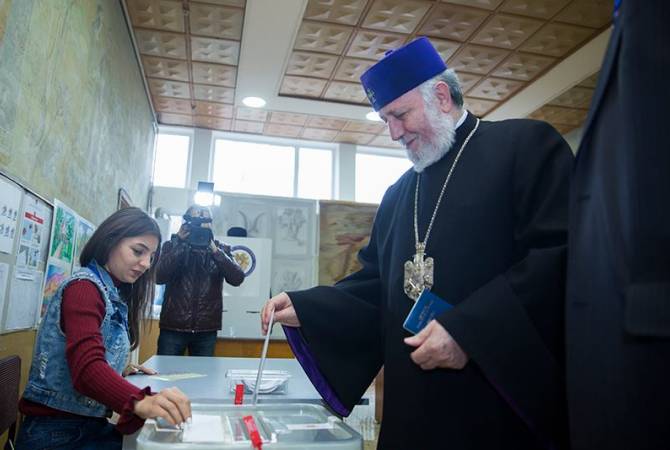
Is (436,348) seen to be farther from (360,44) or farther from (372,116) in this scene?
(372,116)

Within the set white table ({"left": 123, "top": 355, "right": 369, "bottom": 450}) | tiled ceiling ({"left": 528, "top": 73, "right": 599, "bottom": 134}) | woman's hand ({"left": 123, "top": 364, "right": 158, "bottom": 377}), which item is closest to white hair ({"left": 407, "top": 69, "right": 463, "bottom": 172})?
white table ({"left": 123, "top": 355, "right": 369, "bottom": 450})

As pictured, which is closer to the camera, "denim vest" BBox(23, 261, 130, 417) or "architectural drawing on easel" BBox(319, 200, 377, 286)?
"denim vest" BBox(23, 261, 130, 417)

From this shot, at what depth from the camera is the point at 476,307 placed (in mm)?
920

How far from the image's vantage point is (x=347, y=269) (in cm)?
510

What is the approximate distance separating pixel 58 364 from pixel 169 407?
0.63 metres

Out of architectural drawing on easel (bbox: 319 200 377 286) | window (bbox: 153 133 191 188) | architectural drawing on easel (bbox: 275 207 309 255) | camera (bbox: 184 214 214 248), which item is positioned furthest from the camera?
window (bbox: 153 133 191 188)

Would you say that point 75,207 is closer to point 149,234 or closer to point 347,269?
point 149,234

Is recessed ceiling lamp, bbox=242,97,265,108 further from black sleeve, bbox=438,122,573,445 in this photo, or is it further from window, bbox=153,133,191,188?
black sleeve, bbox=438,122,573,445

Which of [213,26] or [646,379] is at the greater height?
[213,26]

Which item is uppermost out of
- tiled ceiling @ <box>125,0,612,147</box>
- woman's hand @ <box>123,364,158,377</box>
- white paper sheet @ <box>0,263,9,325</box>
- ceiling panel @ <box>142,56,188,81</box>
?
tiled ceiling @ <box>125,0,612,147</box>

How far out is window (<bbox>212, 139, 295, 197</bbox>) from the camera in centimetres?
645

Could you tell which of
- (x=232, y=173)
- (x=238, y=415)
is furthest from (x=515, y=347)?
(x=232, y=173)

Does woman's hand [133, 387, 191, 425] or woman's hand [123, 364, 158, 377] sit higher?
woman's hand [133, 387, 191, 425]

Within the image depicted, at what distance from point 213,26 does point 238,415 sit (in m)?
3.67
